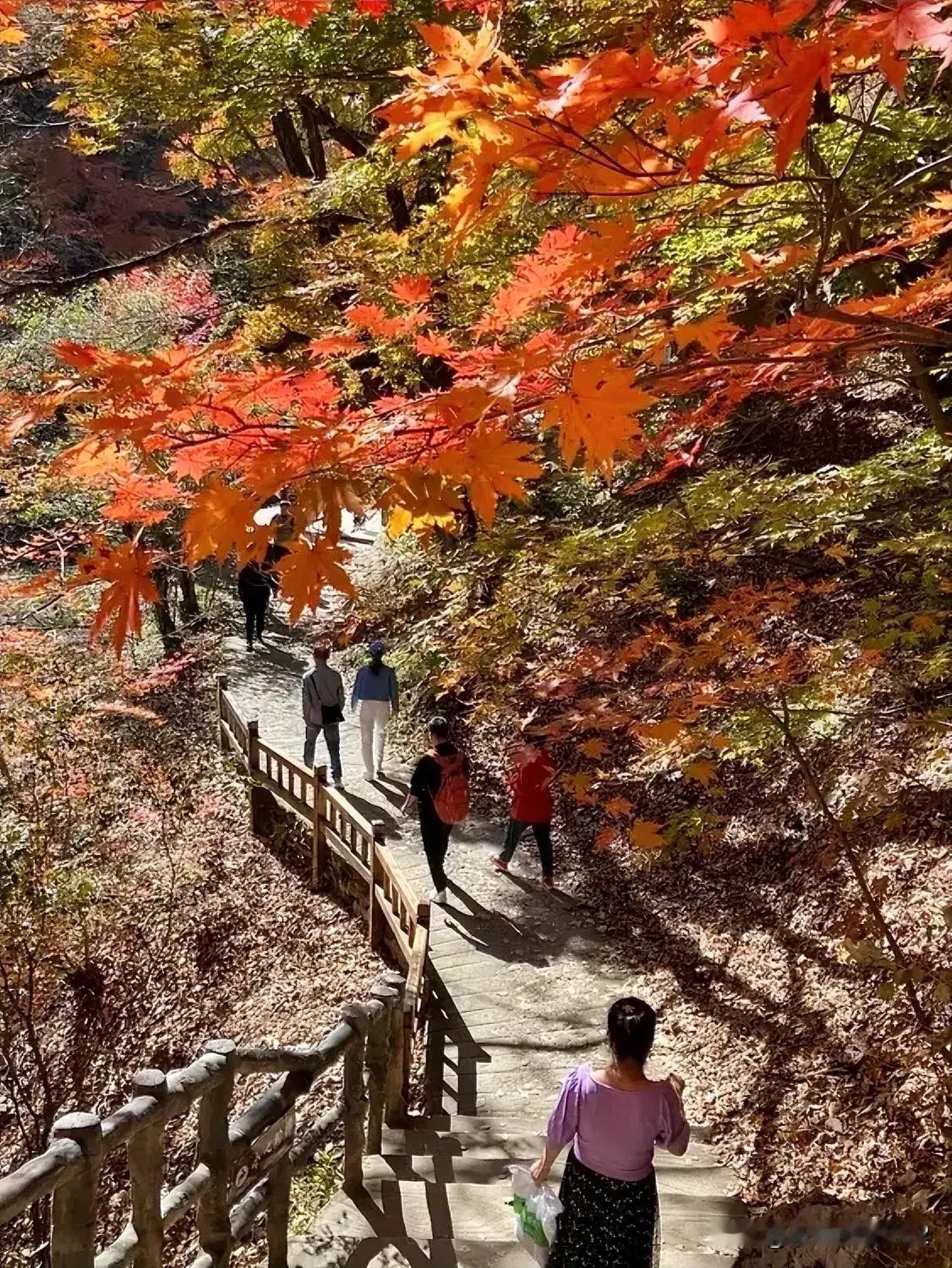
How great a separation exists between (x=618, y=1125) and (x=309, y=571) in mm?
2049

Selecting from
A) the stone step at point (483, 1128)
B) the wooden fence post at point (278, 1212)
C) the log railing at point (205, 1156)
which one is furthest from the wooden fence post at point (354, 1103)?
the stone step at point (483, 1128)

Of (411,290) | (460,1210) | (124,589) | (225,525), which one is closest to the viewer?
(225,525)

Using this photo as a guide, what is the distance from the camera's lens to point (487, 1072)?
637 centimetres

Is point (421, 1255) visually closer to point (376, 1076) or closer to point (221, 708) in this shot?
point (376, 1076)

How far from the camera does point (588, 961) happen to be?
743cm

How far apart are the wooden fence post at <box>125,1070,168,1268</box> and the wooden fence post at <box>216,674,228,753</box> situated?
37.3 ft

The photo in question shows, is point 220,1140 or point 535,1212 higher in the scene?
point 220,1140

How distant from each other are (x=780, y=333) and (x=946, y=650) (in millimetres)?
2675

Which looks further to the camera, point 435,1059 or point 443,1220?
point 435,1059

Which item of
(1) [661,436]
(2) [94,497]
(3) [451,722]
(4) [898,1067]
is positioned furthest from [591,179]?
(2) [94,497]

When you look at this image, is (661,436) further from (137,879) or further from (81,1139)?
(137,879)

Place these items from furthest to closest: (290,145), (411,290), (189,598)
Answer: (189,598)
(290,145)
(411,290)

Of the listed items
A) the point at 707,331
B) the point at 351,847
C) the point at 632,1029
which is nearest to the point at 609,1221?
the point at 632,1029

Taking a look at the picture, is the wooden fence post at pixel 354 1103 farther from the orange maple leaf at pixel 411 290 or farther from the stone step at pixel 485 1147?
the orange maple leaf at pixel 411 290
